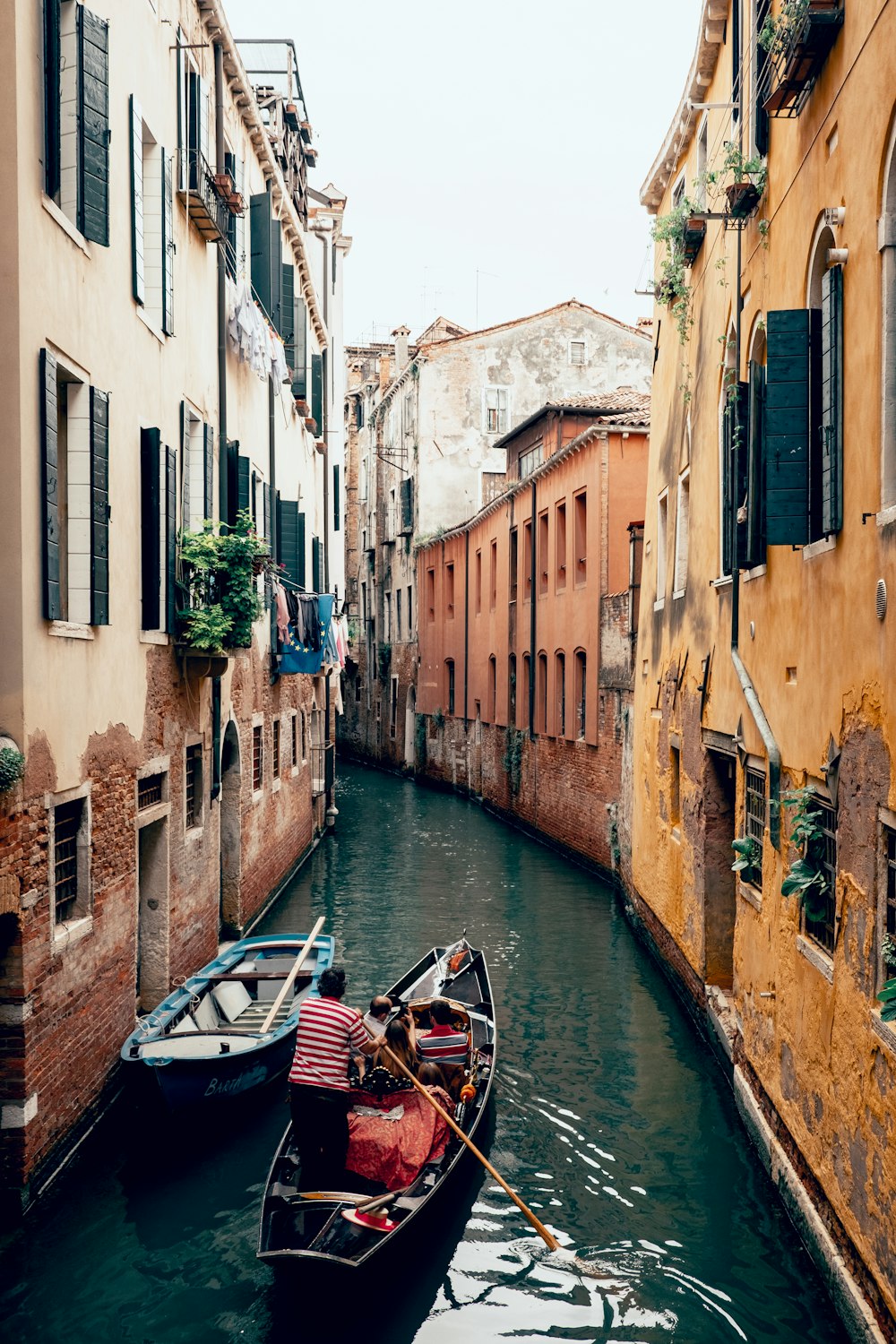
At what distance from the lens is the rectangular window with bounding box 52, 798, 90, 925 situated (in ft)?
25.6

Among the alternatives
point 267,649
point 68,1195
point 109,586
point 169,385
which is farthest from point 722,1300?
point 267,649

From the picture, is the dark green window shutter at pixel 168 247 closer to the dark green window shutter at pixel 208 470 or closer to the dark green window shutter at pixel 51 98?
the dark green window shutter at pixel 208 470

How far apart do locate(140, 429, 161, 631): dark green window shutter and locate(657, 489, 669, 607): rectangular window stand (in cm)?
631

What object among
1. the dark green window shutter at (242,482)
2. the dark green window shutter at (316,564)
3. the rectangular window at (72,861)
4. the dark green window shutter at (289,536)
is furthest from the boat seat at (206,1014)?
the dark green window shutter at (316,564)

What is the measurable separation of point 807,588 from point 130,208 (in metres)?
5.52

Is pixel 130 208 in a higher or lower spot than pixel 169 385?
higher

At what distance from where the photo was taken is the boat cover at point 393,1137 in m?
6.98

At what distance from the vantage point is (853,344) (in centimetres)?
Result: 620

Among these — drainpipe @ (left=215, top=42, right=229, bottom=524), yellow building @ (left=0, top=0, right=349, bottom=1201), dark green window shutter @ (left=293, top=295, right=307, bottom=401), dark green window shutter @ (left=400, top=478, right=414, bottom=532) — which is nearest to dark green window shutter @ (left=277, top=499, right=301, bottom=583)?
yellow building @ (left=0, top=0, right=349, bottom=1201)

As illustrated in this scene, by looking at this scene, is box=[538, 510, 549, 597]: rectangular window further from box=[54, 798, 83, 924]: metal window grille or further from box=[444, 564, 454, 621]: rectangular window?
box=[54, 798, 83, 924]: metal window grille

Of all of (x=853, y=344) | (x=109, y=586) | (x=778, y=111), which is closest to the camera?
(x=853, y=344)

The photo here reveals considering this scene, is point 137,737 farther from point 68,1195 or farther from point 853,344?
point 853,344

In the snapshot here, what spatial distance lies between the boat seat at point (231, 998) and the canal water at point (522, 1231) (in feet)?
3.87

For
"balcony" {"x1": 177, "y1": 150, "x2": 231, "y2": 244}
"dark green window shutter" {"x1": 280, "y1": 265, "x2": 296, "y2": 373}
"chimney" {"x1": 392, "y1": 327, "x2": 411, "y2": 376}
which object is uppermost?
"chimney" {"x1": 392, "y1": 327, "x2": 411, "y2": 376}
